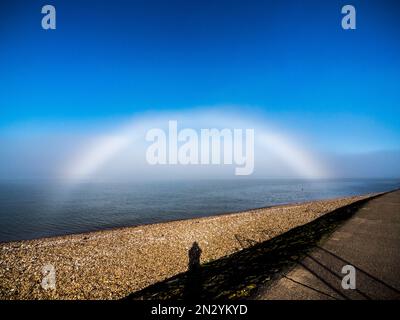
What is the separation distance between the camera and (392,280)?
6.12 m

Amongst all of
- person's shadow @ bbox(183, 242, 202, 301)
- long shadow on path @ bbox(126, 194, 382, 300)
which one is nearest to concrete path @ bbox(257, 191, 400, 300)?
long shadow on path @ bbox(126, 194, 382, 300)

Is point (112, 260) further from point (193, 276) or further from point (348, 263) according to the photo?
point (348, 263)

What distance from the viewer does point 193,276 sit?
33.1 ft

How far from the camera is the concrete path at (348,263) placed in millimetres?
5602

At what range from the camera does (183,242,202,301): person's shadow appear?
25.4 ft

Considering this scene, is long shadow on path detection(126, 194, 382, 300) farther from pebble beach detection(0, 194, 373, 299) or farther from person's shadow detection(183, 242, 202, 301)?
pebble beach detection(0, 194, 373, 299)

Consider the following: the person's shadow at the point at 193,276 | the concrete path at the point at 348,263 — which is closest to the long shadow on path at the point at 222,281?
the person's shadow at the point at 193,276

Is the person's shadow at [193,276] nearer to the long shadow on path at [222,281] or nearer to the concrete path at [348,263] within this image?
the long shadow on path at [222,281]

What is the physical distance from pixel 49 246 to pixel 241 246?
564 inches

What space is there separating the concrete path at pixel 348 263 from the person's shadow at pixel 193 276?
2887 millimetres
